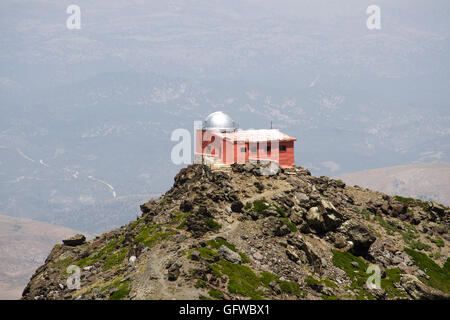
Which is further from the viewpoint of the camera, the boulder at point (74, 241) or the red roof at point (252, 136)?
the red roof at point (252, 136)

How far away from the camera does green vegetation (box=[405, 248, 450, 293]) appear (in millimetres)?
57844

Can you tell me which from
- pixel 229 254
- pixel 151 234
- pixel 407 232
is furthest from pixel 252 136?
pixel 229 254

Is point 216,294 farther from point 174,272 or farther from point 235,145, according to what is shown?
point 235,145

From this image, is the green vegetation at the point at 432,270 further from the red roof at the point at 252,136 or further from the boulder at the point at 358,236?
the red roof at the point at 252,136

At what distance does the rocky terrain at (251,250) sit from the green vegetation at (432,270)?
0.17 m

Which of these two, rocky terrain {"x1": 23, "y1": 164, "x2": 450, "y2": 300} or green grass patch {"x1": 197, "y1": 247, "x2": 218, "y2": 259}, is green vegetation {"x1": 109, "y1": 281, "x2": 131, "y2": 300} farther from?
green grass patch {"x1": 197, "y1": 247, "x2": 218, "y2": 259}

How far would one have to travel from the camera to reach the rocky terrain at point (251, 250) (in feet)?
137

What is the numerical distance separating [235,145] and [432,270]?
2975 centimetres

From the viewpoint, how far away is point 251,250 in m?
47.6

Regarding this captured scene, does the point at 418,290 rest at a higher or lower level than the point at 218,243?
lower

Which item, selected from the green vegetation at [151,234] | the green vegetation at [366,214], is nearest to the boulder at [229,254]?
the green vegetation at [151,234]

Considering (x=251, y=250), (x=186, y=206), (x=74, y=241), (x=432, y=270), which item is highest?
(x=186, y=206)
